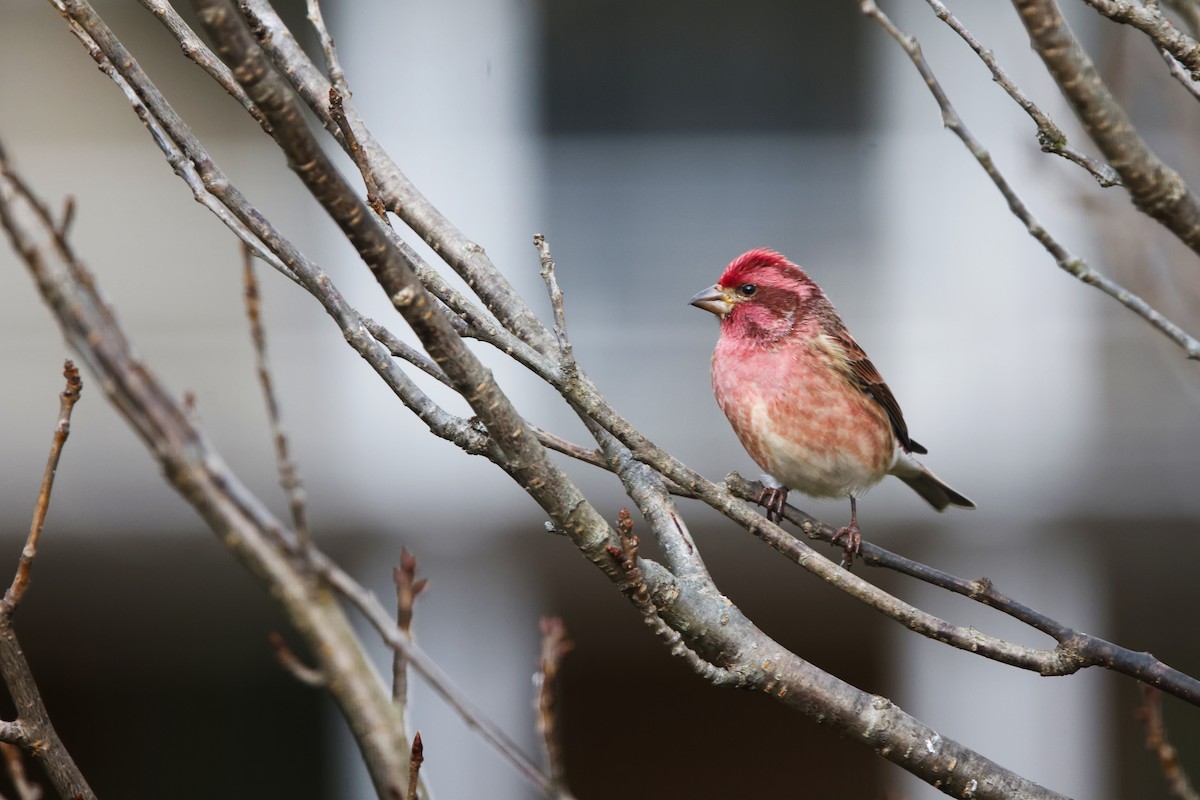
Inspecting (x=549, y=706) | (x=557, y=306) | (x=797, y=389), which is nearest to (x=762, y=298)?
(x=797, y=389)

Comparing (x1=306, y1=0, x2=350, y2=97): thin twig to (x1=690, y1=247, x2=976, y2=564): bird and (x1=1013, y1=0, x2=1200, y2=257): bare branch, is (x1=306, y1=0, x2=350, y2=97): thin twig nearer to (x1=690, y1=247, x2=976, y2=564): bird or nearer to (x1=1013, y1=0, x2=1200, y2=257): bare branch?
(x1=1013, y1=0, x2=1200, y2=257): bare branch

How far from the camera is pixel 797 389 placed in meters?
4.95

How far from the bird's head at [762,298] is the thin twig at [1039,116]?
90.1 inches

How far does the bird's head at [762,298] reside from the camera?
5.08 m

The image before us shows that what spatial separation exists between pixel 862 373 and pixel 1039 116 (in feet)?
8.10

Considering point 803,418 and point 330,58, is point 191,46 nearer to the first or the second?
point 330,58

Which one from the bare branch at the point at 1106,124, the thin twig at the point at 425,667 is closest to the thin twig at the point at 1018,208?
the bare branch at the point at 1106,124

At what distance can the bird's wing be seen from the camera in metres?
5.11

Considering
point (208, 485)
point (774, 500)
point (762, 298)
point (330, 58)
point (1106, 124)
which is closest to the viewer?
point (208, 485)

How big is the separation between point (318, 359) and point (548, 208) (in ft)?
6.63

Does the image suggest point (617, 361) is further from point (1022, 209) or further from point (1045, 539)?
point (1022, 209)

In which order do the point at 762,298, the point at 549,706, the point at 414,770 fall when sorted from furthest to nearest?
the point at 762,298 → the point at 549,706 → the point at 414,770

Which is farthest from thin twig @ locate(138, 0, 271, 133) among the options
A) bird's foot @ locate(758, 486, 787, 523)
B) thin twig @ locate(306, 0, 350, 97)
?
bird's foot @ locate(758, 486, 787, 523)

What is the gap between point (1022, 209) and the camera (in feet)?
8.88
